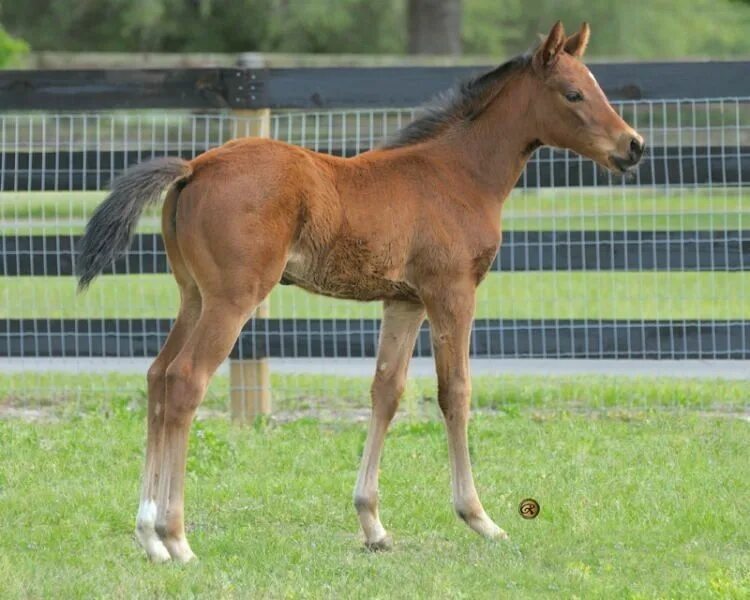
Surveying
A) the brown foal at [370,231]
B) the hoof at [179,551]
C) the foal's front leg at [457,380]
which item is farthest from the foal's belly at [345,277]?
the hoof at [179,551]

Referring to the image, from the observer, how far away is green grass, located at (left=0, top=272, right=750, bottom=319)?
11070 mm

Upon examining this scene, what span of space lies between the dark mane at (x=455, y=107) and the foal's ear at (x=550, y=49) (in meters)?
0.12

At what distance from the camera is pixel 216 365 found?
16.5ft

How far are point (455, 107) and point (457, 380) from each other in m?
1.25

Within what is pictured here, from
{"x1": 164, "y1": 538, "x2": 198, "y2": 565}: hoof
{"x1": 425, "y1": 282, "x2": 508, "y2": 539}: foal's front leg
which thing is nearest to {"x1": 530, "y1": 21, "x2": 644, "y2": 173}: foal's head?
{"x1": 425, "y1": 282, "x2": 508, "y2": 539}: foal's front leg

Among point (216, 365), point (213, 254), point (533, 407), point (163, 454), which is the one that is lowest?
point (533, 407)

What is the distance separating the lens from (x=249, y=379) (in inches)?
313

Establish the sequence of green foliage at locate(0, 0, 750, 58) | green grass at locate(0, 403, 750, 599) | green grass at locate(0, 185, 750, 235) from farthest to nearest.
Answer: green foliage at locate(0, 0, 750, 58)
green grass at locate(0, 185, 750, 235)
green grass at locate(0, 403, 750, 599)

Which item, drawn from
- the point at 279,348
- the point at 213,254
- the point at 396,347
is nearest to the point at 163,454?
the point at 213,254

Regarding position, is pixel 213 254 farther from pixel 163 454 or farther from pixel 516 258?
pixel 516 258

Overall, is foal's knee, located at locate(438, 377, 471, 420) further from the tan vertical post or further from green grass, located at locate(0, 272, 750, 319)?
green grass, located at locate(0, 272, 750, 319)

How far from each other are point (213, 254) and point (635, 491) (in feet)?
7.98

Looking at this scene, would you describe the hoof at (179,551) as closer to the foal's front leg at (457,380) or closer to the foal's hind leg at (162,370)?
the foal's hind leg at (162,370)

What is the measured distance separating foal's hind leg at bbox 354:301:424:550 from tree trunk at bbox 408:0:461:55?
55.0 ft
